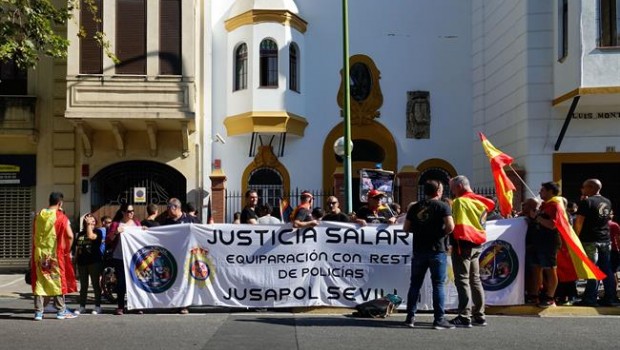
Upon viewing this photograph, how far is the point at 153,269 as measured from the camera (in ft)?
34.2

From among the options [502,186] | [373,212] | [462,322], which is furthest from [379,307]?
[502,186]

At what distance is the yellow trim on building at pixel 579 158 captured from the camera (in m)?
17.8

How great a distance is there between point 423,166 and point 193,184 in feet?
22.6

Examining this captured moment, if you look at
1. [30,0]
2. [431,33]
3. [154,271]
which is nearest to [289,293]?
[154,271]

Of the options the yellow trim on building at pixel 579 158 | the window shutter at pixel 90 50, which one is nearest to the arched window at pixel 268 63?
the window shutter at pixel 90 50

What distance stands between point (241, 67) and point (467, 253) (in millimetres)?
13009

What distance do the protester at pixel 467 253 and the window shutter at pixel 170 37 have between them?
10.5 metres

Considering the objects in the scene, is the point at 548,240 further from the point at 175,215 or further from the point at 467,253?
the point at 175,215

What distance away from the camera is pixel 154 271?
10.4 meters

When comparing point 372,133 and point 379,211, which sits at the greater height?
point 372,133

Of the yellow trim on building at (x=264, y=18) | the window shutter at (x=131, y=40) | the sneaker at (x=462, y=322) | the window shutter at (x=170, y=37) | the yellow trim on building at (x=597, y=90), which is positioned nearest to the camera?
the sneaker at (x=462, y=322)

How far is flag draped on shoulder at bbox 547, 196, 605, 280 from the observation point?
33.2 feet

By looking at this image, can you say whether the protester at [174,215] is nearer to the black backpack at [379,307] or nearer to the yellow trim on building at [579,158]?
the black backpack at [379,307]

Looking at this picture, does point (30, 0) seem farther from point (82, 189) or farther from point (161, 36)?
point (82, 189)
